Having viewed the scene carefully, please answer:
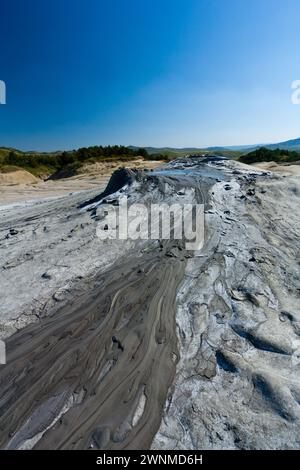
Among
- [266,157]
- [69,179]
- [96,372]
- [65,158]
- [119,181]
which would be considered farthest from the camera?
[65,158]

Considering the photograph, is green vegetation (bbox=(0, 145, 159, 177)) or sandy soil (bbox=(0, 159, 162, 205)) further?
green vegetation (bbox=(0, 145, 159, 177))

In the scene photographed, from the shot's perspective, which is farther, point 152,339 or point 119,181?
point 119,181

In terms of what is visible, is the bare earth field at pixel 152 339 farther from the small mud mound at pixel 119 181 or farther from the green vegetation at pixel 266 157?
the green vegetation at pixel 266 157

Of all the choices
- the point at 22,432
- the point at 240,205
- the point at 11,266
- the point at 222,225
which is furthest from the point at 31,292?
the point at 240,205

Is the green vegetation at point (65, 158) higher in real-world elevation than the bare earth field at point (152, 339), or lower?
higher

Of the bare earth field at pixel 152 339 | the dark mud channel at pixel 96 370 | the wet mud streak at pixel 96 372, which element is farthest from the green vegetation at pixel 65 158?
the wet mud streak at pixel 96 372

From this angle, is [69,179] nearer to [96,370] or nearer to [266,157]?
[266,157]

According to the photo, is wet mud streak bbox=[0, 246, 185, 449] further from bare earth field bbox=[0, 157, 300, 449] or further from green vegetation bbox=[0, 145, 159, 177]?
green vegetation bbox=[0, 145, 159, 177]

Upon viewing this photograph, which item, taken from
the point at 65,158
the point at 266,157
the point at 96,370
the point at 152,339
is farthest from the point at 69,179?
the point at 96,370

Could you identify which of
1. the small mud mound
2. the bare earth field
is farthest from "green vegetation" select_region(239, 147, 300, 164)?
the bare earth field

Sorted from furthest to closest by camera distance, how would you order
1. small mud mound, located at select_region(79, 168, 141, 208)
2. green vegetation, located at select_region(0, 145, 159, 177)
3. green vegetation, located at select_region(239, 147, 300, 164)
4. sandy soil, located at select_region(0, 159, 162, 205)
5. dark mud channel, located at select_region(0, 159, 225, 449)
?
green vegetation, located at select_region(0, 145, 159, 177)
green vegetation, located at select_region(239, 147, 300, 164)
sandy soil, located at select_region(0, 159, 162, 205)
small mud mound, located at select_region(79, 168, 141, 208)
dark mud channel, located at select_region(0, 159, 225, 449)
